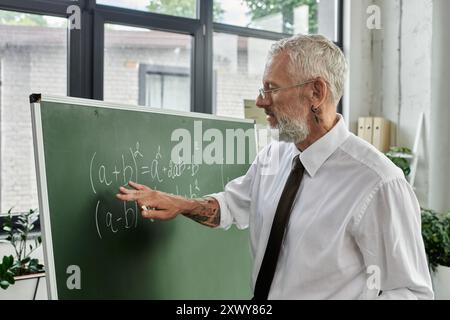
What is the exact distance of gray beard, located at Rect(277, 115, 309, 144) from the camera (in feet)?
4.56

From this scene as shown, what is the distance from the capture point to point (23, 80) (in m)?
3.26

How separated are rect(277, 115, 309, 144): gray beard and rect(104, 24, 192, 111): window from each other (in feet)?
5.05

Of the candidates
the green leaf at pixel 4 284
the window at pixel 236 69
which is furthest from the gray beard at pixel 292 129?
the window at pixel 236 69

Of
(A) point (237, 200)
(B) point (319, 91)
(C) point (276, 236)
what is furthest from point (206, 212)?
(B) point (319, 91)

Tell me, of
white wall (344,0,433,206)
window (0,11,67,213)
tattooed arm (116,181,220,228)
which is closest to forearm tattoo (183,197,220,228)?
tattooed arm (116,181,220,228)

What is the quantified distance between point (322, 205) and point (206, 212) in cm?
45

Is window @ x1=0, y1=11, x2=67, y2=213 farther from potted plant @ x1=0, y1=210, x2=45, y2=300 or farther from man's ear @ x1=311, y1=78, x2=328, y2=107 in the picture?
man's ear @ x1=311, y1=78, x2=328, y2=107

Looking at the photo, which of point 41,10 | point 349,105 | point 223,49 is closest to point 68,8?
point 41,10

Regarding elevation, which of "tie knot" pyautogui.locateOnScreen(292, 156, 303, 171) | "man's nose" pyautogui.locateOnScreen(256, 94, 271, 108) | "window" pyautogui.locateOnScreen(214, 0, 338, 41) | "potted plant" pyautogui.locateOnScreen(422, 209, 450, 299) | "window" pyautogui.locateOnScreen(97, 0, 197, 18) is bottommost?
"potted plant" pyautogui.locateOnScreen(422, 209, 450, 299)

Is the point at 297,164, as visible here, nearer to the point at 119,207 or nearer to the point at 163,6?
the point at 119,207

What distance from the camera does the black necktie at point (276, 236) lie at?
1.39 m

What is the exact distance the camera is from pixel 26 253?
219 centimetres

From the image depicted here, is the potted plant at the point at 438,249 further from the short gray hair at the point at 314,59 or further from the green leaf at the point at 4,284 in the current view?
the green leaf at the point at 4,284

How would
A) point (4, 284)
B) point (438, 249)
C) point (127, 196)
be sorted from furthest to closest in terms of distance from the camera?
point (438, 249) → point (4, 284) → point (127, 196)
